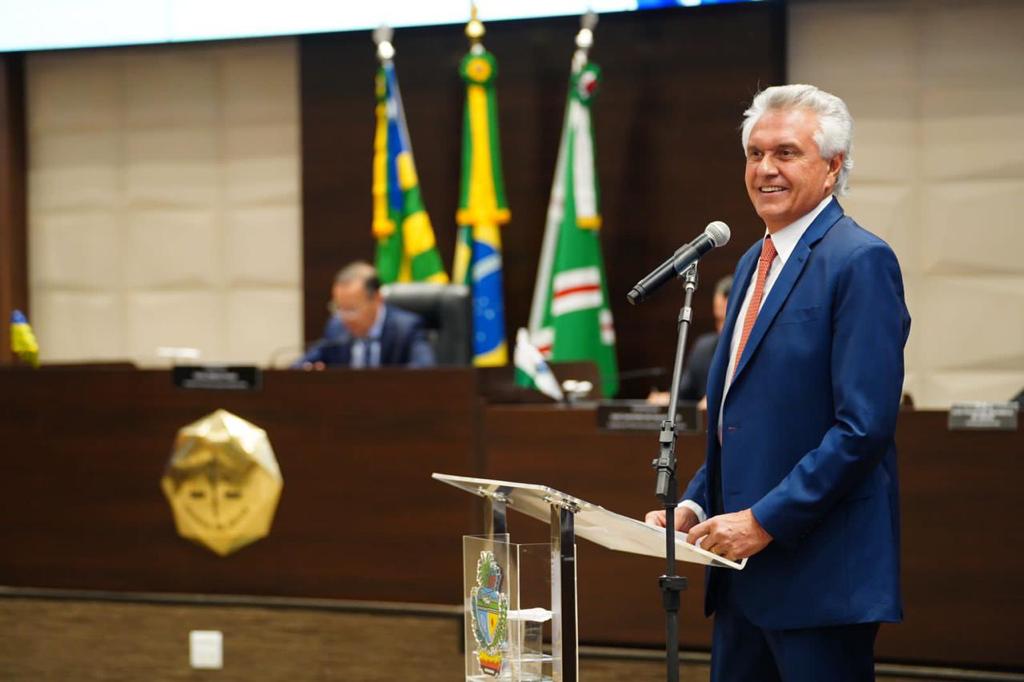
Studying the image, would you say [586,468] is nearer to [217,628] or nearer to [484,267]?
[217,628]

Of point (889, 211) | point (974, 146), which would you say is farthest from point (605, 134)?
point (974, 146)

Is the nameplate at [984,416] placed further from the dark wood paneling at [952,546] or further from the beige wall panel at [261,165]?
the beige wall panel at [261,165]

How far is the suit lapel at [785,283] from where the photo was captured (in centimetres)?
196

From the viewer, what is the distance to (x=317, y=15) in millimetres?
6188

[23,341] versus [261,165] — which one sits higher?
[261,165]

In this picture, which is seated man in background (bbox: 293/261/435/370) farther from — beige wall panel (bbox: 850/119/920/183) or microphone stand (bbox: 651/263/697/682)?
microphone stand (bbox: 651/263/697/682)

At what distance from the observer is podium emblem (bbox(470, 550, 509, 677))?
6.32 feet

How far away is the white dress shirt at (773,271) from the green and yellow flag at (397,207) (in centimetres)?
387

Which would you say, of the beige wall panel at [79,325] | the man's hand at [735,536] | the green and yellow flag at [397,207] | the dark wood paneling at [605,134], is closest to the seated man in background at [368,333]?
the green and yellow flag at [397,207]

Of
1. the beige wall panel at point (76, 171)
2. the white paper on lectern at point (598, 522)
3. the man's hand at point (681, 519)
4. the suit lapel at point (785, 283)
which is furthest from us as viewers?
the beige wall panel at point (76, 171)

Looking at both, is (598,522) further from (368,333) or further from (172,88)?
(172,88)

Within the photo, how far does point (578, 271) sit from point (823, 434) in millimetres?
3791

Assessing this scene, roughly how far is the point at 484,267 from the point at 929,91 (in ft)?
6.85

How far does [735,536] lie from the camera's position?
1879mm
